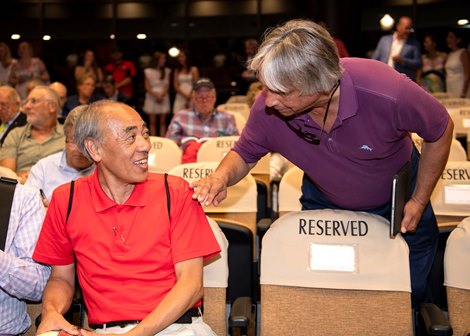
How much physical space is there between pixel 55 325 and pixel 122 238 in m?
0.37

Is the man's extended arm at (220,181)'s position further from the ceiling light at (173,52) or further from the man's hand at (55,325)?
the ceiling light at (173,52)

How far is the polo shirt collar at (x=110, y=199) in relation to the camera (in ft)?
8.20

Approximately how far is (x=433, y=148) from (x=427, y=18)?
10.9 m

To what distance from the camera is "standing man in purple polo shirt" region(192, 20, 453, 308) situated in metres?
2.30

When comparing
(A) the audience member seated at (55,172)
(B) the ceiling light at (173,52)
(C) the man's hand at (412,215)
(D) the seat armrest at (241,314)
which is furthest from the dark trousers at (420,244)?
(B) the ceiling light at (173,52)

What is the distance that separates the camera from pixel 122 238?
2.46 m

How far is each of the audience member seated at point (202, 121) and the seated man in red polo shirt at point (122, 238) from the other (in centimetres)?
348

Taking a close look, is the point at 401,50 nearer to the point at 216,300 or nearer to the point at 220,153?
the point at 220,153

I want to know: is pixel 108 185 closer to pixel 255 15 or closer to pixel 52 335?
pixel 52 335

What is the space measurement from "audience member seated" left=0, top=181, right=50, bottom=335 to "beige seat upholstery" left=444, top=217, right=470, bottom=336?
1.54m

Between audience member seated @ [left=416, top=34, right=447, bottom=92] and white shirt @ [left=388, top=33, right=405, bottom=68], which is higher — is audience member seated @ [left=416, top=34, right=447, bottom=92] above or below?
below

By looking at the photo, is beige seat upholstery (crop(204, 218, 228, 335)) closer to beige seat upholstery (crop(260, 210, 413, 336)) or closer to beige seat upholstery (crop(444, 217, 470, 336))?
beige seat upholstery (crop(260, 210, 413, 336))

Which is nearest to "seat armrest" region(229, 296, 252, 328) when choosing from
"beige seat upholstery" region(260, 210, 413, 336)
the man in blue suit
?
A: "beige seat upholstery" region(260, 210, 413, 336)

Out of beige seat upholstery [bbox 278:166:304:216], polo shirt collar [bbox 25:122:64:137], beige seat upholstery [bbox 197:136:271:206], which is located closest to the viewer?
beige seat upholstery [bbox 278:166:304:216]
